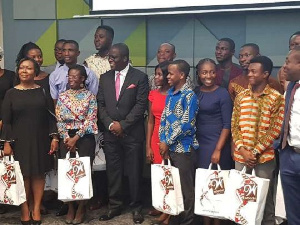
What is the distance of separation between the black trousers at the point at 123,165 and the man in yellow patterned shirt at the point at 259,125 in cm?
111

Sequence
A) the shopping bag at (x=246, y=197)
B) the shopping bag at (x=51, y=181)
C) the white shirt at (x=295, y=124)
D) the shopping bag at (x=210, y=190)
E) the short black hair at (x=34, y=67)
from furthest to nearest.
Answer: the shopping bag at (x=51, y=181)
the short black hair at (x=34, y=67)
the shopping bag at (x=210, y=190)
the shopping bag at (x=246, y=197)
the white shirt at (x=295, y=124)

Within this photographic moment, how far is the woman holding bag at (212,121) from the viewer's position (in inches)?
149

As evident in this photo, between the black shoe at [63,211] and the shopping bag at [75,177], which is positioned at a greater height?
the shopping bag at [75,177]

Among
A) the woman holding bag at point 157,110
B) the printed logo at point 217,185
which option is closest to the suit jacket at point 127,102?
the woman holding bag at point 157,110

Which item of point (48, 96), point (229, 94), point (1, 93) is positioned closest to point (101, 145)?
point (48, 96)

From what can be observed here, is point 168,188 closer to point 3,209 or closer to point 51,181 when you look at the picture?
point 51,181

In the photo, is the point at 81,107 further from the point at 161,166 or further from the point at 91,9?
the point at 91,9

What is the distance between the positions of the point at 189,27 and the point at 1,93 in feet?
7.57

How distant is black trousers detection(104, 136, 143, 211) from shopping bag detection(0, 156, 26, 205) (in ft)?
2.70

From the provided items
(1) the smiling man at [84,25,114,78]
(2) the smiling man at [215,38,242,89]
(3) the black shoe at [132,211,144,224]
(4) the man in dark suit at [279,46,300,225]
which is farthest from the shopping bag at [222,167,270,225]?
(1) the smiling man at [84,25,114,78]

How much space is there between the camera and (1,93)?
172 inches

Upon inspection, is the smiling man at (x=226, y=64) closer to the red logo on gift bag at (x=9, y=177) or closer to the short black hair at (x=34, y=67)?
the short black hair at (x=34, y=67)

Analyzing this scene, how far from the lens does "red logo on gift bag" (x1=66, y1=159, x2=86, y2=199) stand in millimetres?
4066

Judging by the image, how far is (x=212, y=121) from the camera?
3832 millimetres
